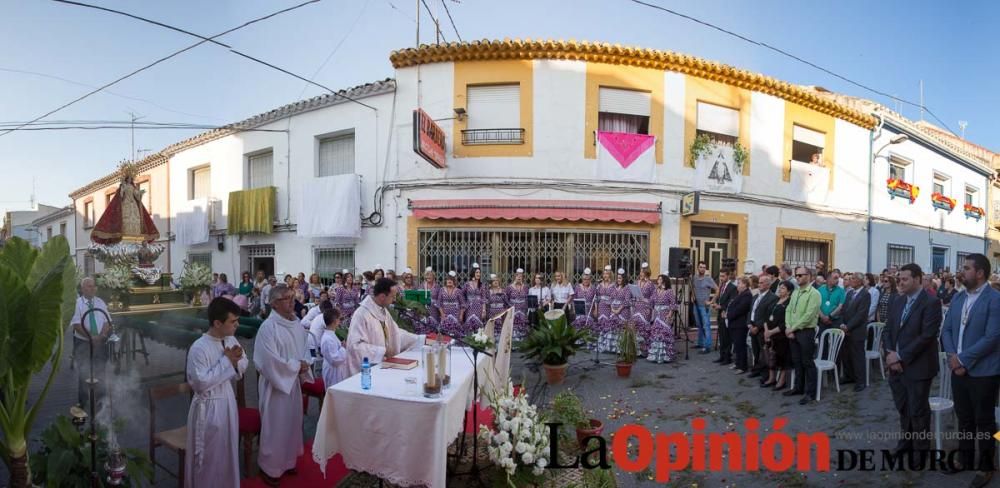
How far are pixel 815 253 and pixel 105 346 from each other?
16.6m

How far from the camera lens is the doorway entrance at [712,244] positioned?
1138 cm

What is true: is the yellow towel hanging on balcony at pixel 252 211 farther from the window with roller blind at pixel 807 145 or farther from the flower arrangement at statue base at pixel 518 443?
the window with roller blind at pixel 807 145

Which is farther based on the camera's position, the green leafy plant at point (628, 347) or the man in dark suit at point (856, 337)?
the green leafy plant at point (628, 347)

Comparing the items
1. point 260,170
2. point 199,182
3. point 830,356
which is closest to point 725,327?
point 830,356

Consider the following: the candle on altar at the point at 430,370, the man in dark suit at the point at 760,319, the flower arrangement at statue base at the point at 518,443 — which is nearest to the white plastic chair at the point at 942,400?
the man in dark suit at the point at 760,319

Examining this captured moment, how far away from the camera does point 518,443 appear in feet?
11.5

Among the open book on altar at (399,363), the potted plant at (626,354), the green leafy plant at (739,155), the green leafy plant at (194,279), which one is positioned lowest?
the potted plant at (626,354)

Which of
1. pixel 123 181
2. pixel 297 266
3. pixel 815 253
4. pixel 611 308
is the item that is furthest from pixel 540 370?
pixel 815 253

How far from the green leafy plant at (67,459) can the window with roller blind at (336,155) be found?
9.67 metres

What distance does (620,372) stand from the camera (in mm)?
7375

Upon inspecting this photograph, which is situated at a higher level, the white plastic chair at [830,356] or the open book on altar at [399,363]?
the open book on altar at [399,363]

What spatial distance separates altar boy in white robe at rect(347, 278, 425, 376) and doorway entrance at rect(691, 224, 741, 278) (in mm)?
8788

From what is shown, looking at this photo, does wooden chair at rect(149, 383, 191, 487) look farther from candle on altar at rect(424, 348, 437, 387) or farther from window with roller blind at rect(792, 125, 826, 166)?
window with roller blind at rect(792, 125, 826, 166)

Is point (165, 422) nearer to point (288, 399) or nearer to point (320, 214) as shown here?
point (288, 399)
